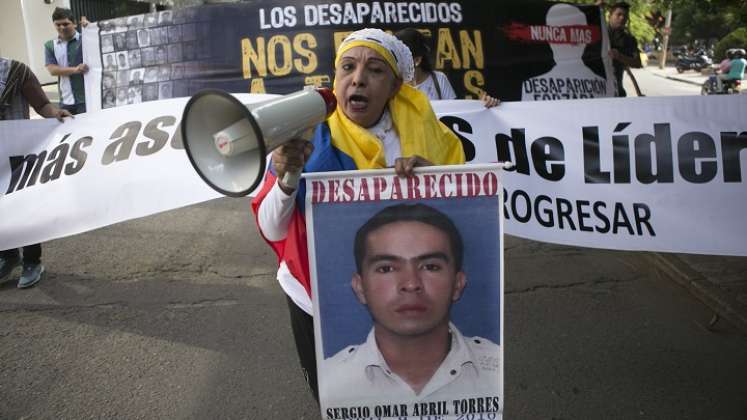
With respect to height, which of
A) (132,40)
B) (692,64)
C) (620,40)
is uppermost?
(132,40)

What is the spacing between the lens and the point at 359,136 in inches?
68.1

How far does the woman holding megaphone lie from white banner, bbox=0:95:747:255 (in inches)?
79.4

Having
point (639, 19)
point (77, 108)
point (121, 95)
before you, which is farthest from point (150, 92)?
point (639, 19)

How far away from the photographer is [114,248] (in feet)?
17.5

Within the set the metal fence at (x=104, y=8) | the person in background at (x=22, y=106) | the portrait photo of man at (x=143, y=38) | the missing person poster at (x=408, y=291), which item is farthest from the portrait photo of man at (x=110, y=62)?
the metal fence at (x=104, y=8)

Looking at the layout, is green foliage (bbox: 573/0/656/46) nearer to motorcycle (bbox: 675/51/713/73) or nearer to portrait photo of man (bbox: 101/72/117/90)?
motorcycle (bbox: 675/51/713/73)

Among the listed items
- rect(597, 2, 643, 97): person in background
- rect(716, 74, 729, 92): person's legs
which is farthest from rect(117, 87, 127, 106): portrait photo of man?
rect(716, 74, 729, 92): person's legs

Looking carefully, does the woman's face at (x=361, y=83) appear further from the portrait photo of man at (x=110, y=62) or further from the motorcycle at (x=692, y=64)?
the motorcycle at (x=692, y=64)

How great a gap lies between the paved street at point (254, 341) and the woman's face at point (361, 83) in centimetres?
177

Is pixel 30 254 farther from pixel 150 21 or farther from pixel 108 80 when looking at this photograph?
pixel 150 21

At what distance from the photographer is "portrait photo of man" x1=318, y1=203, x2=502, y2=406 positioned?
62.6 inches

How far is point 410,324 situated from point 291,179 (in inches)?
20.0

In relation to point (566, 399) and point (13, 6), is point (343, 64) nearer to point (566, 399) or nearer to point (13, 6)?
point (566, 399)

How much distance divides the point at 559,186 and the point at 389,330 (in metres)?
2.38
